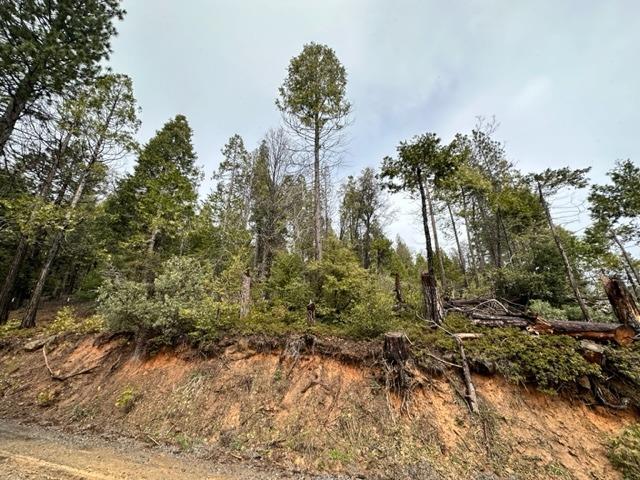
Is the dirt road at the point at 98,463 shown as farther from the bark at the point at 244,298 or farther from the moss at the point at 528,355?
the moss at the point at 528,355

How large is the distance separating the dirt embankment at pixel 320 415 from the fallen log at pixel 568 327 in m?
1.79

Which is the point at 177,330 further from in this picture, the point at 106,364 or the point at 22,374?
the point at 22,374

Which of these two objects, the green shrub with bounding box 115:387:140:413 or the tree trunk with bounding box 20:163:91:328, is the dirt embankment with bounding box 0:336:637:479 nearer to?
the green shrub with bounding box 115:387:140:413

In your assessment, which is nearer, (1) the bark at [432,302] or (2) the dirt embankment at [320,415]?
(2) the dirt embankment at [320,415]

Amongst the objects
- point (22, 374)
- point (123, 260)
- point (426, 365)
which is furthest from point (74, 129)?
point (426, 365)

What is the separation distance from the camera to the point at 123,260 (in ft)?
41.5

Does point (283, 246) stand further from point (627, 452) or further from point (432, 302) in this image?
point (627, 452)

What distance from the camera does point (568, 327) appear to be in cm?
657

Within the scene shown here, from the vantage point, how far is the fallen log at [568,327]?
611cm

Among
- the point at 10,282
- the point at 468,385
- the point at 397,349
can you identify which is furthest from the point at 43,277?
the point at 468,385

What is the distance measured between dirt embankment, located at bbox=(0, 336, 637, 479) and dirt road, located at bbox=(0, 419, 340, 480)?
0.34m

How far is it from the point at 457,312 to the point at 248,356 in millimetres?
7056

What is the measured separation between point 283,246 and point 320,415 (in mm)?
13691

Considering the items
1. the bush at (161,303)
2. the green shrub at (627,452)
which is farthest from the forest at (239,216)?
the green shrub at (627,452)
